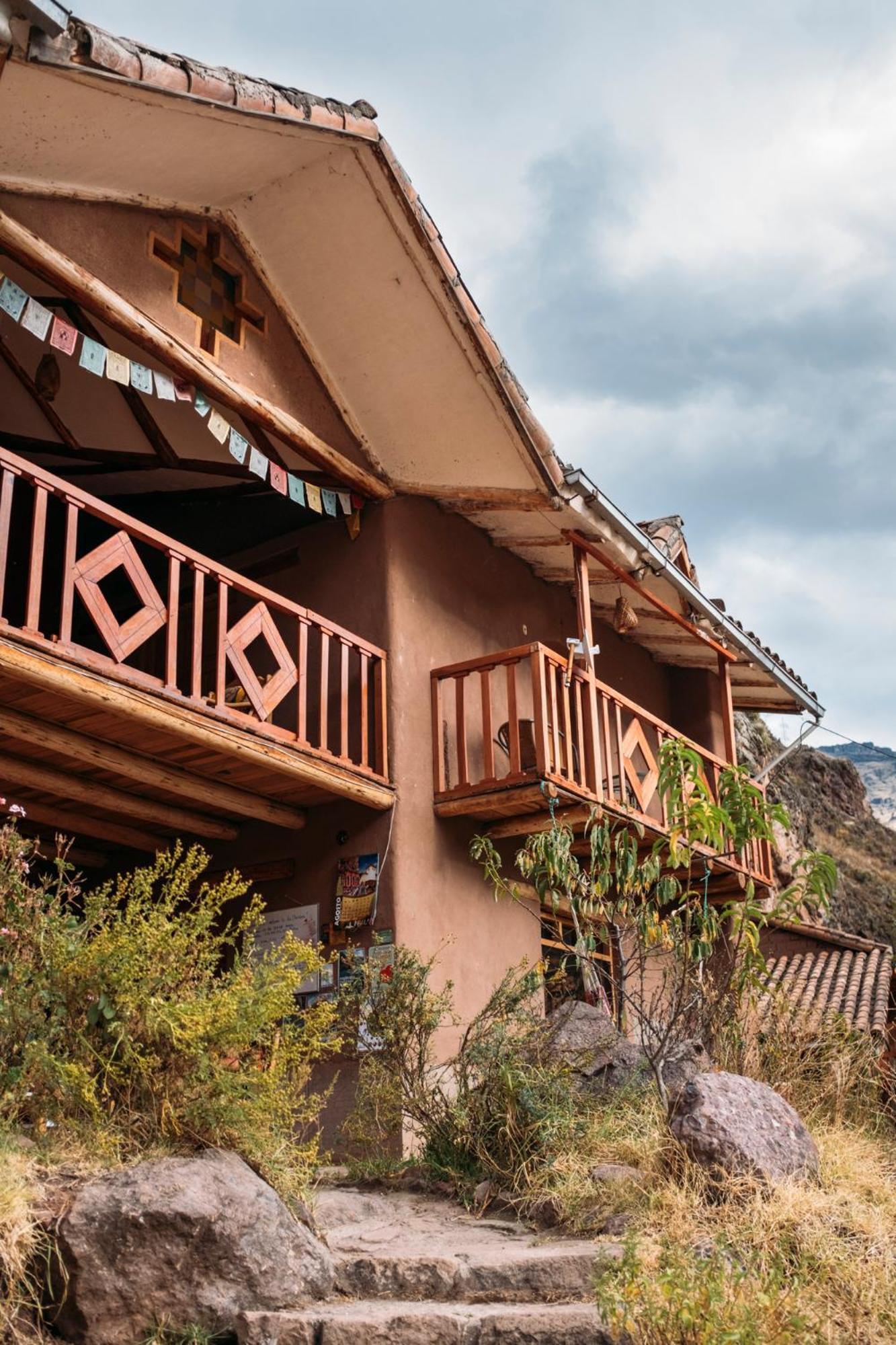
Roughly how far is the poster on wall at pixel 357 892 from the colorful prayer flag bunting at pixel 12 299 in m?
4.35

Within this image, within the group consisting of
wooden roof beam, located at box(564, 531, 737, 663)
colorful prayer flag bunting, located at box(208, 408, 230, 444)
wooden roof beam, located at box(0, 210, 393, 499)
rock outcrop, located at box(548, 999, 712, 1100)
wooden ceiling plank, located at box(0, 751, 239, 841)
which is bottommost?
rock outcrop, located at box(548, 999, 712, 1100)

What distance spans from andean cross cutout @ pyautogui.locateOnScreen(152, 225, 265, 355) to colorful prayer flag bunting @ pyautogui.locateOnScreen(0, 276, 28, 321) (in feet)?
5.62

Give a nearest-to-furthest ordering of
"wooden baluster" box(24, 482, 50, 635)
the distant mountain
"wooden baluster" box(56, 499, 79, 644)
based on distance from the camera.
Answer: "wooden baluster" box(24, 482, 50, 635), "wooden baluster" box(56, 499, 79, 644), the distant mountain

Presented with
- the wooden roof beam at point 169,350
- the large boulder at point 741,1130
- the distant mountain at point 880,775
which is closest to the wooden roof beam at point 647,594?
the wooden roof beam at point 169,350

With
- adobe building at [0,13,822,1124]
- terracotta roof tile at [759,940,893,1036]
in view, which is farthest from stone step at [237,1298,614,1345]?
terracotta roof tile at [759,940,893,1036]

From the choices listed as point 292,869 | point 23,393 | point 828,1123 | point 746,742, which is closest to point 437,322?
point 23,393

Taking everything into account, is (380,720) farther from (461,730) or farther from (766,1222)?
(766,1222)

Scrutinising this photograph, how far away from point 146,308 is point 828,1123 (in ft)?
22.3

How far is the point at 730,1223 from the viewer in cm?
611

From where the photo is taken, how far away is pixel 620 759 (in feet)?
35.2

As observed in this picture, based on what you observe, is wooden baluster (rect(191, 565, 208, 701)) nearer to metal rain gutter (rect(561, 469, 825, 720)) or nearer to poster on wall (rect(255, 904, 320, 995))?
poster on wall (rect(255, 904, 320, 995))

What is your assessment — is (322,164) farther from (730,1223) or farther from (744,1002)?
(730,1223)

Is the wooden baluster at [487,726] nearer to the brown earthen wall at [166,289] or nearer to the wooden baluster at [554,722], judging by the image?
the wooden baluster at [554,722]

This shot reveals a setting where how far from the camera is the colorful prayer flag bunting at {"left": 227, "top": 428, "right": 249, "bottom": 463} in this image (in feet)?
29.9
